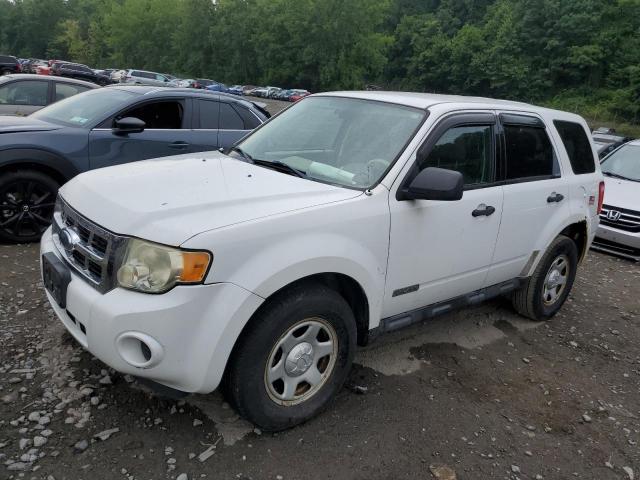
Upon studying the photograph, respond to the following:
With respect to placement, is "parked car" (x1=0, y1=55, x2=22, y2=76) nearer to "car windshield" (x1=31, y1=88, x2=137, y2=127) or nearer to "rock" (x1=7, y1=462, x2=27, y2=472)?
"car windshield" (x1=31, y1=88, x2=137, y2=127)

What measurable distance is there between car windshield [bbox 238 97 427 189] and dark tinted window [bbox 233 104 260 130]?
2.78 m

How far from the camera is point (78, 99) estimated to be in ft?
20.5

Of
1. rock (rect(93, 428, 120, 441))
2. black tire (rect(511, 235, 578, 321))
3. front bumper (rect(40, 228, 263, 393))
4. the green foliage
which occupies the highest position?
the green foliage

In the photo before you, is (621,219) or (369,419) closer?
(369,419)

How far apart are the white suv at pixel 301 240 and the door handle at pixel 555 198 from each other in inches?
0.7

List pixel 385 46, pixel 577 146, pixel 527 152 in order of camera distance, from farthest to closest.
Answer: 1. pixel 385 46
2. pixel 577 146
3. pixel 527 152

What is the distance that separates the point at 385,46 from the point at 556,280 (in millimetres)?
73655

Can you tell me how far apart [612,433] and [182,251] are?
2.83 metres

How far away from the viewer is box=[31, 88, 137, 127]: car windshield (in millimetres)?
5730

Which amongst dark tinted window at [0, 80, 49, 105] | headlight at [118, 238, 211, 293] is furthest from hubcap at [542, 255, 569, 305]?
dark tinted window at [0, 80, 49, 105]

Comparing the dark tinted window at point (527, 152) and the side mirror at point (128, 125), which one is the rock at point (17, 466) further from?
the side mirror at point (128, 125)

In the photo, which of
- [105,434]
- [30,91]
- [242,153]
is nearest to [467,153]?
[242,153]

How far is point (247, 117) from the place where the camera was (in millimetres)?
6730

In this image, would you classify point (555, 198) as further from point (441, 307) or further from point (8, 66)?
point (8, 66)
